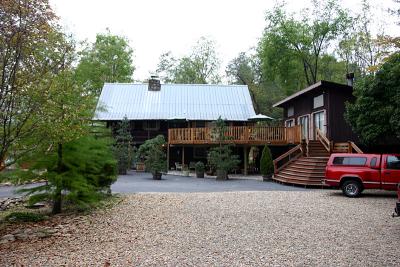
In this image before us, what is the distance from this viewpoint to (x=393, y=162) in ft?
42.0

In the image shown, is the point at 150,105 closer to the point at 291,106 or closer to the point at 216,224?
the point at 291,106

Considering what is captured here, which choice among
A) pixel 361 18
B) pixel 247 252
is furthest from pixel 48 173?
pixel 361 18

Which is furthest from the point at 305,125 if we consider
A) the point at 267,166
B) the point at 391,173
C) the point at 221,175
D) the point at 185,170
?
the point at 391,173

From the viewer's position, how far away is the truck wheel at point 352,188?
13.1 meters

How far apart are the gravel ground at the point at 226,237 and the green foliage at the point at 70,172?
931 mm

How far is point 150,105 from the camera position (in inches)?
1197

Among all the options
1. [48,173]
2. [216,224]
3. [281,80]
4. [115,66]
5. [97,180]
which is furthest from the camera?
[115,66]

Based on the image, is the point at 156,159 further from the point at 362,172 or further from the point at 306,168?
the point at 362,172

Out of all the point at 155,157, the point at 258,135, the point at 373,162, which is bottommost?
the point at 373,162

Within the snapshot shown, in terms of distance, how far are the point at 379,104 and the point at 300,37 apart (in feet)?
67.7

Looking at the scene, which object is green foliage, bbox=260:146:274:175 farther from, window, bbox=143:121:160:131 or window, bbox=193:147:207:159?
window, bbox=143:121:160:131

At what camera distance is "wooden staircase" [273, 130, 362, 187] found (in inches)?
664

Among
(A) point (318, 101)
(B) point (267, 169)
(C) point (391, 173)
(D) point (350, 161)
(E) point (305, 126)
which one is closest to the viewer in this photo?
(C) point (391, 173)

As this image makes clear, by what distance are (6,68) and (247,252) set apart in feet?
17.6
